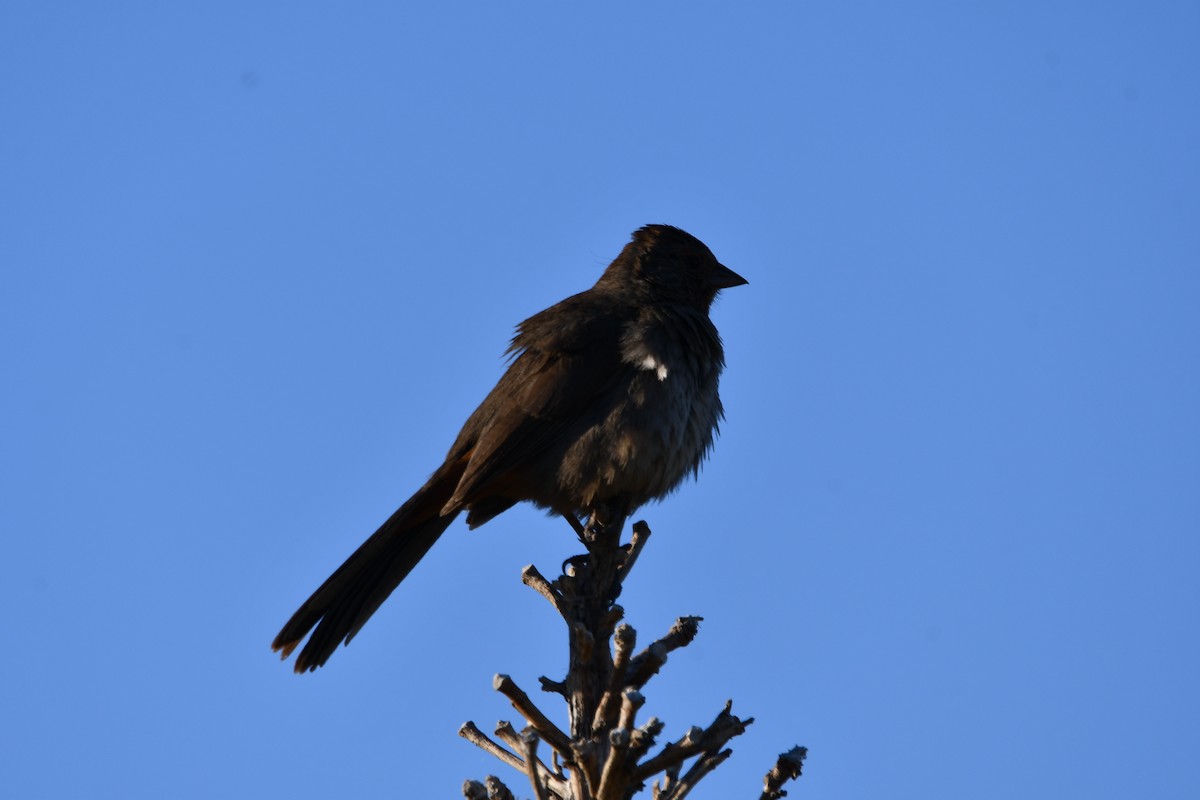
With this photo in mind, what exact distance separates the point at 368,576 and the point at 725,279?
2.73 m

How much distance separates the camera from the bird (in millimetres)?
5809

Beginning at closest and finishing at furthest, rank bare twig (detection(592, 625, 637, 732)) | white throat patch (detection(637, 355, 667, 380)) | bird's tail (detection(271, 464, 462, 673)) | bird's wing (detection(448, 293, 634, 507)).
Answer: bare twig (detection(592, 625, 637, 732)), bird's tail (detection(271, 464, 462, 673)), bird's wing (detection(448, 293, 634, 507)), white throat patch (detection(637, 355, 667, 380))

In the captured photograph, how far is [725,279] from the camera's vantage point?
7.37m

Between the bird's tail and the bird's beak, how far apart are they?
2.01 metres

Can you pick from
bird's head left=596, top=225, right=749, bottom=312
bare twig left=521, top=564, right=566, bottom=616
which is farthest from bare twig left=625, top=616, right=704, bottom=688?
bird's head left=596, top=225, right=749, bottom=312

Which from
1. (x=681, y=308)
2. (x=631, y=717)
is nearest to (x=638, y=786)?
(x=631, y=717)

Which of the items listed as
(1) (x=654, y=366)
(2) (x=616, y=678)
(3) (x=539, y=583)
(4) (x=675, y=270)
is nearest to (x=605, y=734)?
(2) (x=616, y=678)

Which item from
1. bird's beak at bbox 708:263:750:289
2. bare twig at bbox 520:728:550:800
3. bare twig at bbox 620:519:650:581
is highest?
bird's beak at bbox 708:263:750:289

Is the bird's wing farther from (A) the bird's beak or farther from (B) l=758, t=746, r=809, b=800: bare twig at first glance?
(B) l=758, t=746, r=809, b=800: bare twig

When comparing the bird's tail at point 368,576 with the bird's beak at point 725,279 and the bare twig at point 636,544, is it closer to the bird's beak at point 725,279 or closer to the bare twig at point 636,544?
the bare twig at point 636,544

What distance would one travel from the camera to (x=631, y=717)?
12.3 feet

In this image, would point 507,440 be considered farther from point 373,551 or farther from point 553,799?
point 553,799

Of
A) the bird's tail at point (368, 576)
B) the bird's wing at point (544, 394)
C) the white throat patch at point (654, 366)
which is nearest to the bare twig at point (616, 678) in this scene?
the bird's tail at point (368, 576)

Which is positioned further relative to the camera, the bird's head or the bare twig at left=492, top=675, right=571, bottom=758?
the bird's head
